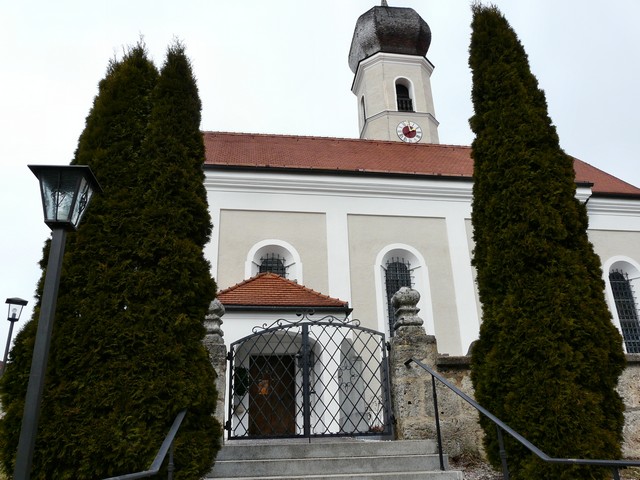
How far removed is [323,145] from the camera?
53.3 ft

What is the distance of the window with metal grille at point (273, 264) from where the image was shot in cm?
1266

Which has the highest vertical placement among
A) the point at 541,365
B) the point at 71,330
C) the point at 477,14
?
the point at 477,14

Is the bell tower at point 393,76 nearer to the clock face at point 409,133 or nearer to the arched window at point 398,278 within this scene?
the clock face at point 409,133

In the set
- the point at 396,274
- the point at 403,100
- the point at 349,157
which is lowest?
the point at 396,274

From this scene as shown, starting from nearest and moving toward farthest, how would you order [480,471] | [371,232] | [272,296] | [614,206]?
[480,471] < [272,296] < [371,232] < [614,206]

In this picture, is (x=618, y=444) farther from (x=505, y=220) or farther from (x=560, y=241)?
(x=505, y=220)

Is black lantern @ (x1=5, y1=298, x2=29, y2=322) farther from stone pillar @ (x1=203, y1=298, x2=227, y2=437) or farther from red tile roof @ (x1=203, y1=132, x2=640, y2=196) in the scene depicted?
stone pillar @ (x1=203, y1=298, x2=227, y2=437)

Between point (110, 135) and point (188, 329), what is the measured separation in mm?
2052

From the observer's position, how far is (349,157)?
1522 centimetres

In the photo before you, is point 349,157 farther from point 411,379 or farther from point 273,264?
point 411,379

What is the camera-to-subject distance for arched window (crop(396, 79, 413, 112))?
21.3 meters

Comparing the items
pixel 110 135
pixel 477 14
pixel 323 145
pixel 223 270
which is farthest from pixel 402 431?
pixel 323 145

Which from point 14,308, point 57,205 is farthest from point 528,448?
point 14,308

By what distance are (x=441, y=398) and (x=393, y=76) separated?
58.4ft
